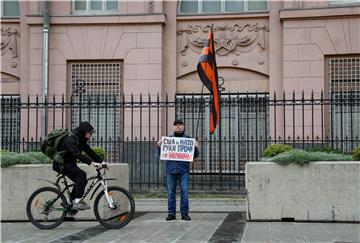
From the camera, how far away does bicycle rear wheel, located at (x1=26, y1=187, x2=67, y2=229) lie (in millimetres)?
9883

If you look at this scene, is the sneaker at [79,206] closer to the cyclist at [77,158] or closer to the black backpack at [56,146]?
the cyclist at [77,158]

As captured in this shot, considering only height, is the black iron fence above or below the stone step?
above

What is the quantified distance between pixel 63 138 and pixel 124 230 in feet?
5.87

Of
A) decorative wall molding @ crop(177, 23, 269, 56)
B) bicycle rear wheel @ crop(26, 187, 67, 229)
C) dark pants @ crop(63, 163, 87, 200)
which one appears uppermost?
decorative wall molding @ crop(177, 23, 269, 56)

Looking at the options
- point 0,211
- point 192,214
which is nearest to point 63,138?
point 0,211

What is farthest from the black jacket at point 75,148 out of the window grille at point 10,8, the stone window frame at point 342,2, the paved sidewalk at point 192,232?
the window grille at point 10,8

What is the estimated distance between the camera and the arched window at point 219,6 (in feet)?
64.0

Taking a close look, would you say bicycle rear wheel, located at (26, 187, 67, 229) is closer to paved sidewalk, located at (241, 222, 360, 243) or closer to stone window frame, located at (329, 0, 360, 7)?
paved sidewalk, located at (241, 222, 360, 243)

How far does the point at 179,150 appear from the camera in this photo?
11.0 metres

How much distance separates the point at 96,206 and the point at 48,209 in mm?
855

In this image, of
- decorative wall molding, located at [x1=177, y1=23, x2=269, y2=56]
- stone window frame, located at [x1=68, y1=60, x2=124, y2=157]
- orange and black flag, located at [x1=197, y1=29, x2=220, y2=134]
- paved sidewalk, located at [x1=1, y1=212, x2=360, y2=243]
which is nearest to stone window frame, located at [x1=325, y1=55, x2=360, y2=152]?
decorative wall molding, located at [x1=177, y1=23, x2=269, y2=56]

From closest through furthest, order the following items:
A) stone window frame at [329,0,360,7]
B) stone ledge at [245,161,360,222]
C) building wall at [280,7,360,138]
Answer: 1. stone ledge at [245,161,360,222]
2. building wall at [280,7,360,138]
3. stone window frame at [329,0,360,7]

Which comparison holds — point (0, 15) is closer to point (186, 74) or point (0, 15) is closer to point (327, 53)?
point (186, 74)

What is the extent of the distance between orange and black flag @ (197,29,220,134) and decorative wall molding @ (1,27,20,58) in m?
7.87
